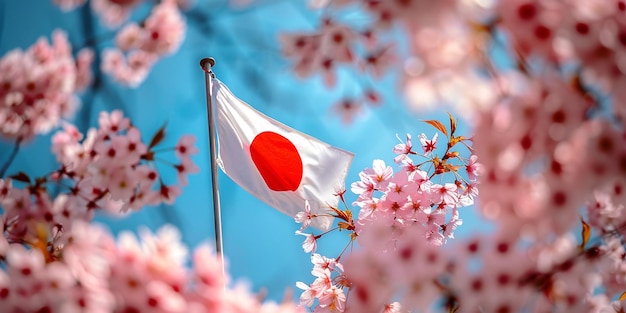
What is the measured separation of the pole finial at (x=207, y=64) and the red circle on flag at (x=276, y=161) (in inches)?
30.0

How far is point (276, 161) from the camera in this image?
11.3 ft

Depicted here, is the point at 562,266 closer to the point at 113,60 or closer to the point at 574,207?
the point at 574,207

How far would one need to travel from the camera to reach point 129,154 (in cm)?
154

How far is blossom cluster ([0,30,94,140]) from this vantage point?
1500 millimetres

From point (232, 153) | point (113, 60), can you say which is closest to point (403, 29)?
point (113, 60)

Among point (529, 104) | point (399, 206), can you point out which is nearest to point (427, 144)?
point (399, 206)

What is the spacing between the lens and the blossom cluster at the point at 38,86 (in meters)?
1.50

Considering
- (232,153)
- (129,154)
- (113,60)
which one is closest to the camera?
(129,154)

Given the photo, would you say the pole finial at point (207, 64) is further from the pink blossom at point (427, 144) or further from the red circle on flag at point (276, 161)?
the pink blossom at point (427, 144)

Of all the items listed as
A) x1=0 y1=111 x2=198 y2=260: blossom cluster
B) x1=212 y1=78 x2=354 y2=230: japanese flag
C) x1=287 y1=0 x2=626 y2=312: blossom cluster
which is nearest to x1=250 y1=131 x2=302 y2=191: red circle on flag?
x1=212 y1=78 x2=354 y2=230: japanese flag

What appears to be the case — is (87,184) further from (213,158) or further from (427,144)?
(427,144)

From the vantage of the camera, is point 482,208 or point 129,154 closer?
point 482,208

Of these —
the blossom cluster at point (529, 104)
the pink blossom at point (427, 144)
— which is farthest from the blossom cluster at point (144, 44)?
the pink blossom at point (427, 144)

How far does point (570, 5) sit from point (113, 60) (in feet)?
6.36
